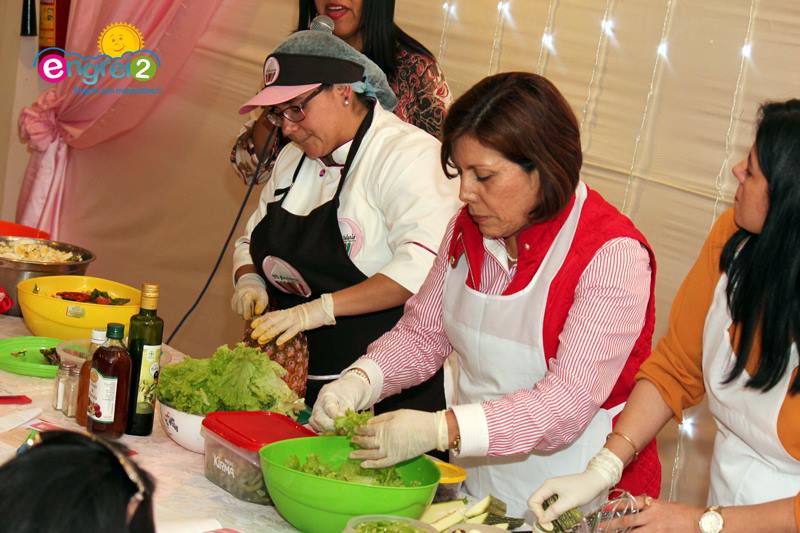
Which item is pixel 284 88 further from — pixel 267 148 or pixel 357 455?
pixel 357 455

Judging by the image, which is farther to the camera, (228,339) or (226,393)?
(228,339)

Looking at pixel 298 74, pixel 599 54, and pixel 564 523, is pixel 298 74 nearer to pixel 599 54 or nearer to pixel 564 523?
pixel 599 54

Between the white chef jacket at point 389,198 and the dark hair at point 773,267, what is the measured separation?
919 mm

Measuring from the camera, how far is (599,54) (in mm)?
2939

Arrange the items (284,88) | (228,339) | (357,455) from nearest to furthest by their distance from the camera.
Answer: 1. (357,455)
2. (284,88)
3. (228,339)

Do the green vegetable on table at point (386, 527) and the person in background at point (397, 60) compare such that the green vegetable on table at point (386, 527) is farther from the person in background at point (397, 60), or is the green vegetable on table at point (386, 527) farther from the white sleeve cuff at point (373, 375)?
the person in background at point (397, 60)

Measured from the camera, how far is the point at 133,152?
5301 mm

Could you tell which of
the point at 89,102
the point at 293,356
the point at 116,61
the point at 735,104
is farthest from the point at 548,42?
the point at 89,102

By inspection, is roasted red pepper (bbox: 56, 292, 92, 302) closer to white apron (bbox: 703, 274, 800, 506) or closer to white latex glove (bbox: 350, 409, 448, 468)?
white latex glove (bbox: 350, 409, 448, 468)

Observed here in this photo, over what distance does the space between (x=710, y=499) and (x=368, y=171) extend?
127 cm

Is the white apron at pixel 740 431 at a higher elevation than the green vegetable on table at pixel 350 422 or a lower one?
higher


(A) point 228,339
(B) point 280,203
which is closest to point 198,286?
(A) point 228,339

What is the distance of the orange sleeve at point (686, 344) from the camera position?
1.98 metres

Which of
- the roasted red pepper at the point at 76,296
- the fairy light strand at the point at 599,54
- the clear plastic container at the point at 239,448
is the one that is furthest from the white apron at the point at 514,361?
the roasted red pepper at the point at 76,296
